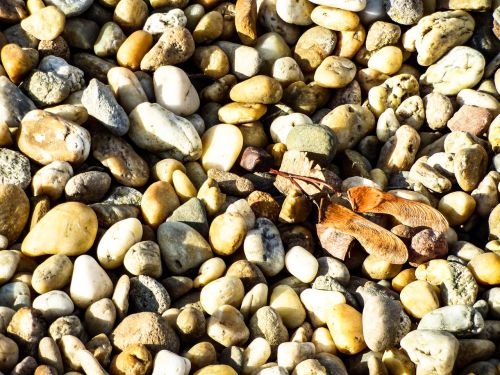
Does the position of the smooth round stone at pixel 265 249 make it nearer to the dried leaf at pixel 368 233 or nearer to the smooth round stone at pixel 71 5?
the dried leaf at pixel 368 233

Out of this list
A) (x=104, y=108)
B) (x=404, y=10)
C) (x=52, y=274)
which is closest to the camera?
(x=52, y=274)

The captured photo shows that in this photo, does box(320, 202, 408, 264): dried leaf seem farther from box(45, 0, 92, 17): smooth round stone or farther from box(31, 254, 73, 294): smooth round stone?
box(45, 0, 92, 17): smooth round stone

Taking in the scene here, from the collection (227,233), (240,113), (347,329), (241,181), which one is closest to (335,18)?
(240,113)

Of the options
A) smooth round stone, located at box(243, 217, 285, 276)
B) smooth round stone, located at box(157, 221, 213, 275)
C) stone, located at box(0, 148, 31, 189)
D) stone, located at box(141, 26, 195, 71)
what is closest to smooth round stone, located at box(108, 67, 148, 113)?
stone, located at box(141, 26, 195, 71)

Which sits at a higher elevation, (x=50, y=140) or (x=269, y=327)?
(x=50, y=140)

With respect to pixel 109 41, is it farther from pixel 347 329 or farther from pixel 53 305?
pixel 347 329

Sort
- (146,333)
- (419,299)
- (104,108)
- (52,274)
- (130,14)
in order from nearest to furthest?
(146,333) < (52,274) < (419,299) < (104,108) < (130,14)

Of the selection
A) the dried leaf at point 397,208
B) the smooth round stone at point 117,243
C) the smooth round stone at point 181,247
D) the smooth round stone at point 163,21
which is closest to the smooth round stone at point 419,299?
the dried leaf at point 397,208
